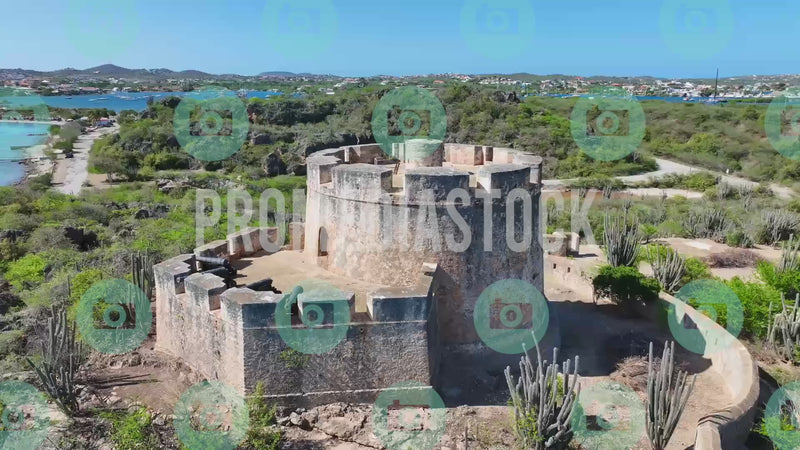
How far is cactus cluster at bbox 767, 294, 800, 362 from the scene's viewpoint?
1029 cm

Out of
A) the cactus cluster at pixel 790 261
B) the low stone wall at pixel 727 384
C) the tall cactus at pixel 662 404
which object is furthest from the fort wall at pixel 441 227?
the cactus cluster at pixel 790 261

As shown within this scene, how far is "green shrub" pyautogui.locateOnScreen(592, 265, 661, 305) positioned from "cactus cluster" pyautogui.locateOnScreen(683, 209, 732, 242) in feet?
32.9

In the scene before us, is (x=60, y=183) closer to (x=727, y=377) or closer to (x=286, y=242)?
(x=286, y=242)

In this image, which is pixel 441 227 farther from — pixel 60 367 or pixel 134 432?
pixel 60 367

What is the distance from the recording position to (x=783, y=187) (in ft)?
111

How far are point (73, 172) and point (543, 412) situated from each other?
1805 inches

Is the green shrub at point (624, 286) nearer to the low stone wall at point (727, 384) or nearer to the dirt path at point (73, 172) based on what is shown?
the low stone wall at point (727, 384)

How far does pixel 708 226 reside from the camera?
20.6m

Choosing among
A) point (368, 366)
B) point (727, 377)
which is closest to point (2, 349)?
point (368, 366)

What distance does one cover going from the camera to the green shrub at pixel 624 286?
38.7ft

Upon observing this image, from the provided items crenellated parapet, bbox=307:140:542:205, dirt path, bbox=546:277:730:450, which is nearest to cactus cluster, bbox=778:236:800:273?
dirt path, bbox=546:277:730:450

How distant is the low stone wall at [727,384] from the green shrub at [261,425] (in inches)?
214

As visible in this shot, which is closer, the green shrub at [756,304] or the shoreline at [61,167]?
the green shrub at [756,304]

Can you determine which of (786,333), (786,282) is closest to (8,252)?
(786,333)
